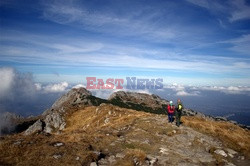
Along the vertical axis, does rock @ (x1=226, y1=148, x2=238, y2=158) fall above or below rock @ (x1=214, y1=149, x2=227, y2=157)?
below

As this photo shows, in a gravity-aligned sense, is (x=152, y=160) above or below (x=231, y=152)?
above

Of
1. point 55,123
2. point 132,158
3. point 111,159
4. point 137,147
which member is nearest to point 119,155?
point 111,159

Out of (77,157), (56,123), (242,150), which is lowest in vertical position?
(56,123)

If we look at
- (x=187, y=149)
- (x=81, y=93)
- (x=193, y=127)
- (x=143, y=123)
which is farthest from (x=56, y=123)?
(x=81, y=93)

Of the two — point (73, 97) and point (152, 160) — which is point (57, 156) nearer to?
point (152, 160)

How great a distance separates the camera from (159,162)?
16.7 m

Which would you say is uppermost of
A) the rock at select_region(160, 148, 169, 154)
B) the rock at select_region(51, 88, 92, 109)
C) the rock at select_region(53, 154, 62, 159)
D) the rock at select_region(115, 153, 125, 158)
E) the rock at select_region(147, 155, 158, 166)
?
the rock at select_region(53, 154, 62, 159)

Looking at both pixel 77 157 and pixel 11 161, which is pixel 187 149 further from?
pixel 11 161

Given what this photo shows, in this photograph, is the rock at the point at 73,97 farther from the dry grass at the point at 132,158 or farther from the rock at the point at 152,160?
the rock at the point at 152,160

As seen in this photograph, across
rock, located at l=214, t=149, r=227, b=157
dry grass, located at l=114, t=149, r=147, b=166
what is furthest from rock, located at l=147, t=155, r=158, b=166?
rock, located at l=214, t=149, r=227, b=157

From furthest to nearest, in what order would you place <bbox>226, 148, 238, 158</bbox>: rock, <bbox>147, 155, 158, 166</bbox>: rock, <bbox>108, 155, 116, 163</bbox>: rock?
<bbox>226, 148, 238, 158</bbox>: rock, <bbox>147, 155, 158, 166</bbox>: rock, <bbox>108, 155, 116, 163</bbox>: rock

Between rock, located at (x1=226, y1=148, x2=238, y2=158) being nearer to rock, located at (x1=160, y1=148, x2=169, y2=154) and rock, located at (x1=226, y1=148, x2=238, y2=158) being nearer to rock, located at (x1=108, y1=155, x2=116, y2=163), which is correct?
rock, located at (x1=160, y1=148, x2=169, y2=154)

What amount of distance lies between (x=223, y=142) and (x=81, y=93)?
161164 mm

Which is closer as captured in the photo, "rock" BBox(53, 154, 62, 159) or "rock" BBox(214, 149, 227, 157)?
"rock" BBox(53, 154, 62, 159)
